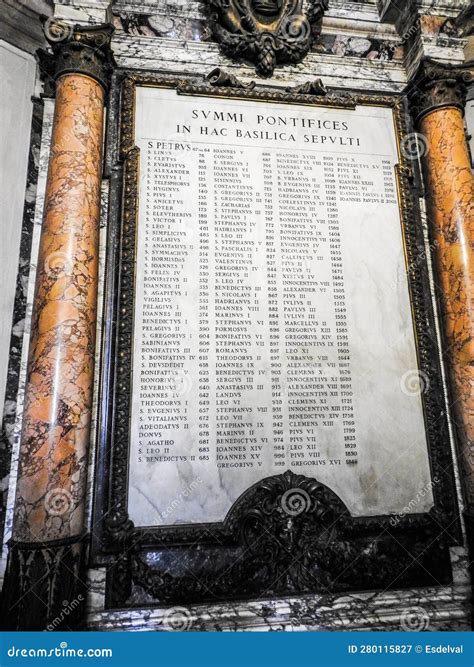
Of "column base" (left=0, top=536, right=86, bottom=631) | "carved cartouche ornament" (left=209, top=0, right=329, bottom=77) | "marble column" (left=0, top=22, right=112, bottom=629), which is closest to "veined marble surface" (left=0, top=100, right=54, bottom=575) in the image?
"marble column" (left=0, top=22, right=112, bottom=629)

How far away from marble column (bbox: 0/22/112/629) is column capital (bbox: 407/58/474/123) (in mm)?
2718

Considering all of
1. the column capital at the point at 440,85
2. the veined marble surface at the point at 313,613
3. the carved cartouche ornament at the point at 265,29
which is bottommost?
the veined marble surface at the point at 313,613

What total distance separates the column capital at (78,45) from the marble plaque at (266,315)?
1.56 feet

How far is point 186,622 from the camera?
299 centimetres

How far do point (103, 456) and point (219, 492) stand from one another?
84cm

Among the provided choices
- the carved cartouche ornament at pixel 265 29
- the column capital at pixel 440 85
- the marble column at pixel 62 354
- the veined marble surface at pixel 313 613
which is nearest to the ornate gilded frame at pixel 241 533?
the veined marble surface at pixel 313 613

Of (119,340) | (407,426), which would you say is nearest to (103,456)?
(119,340)

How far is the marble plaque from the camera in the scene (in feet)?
10.9

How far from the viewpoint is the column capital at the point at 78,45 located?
365cm

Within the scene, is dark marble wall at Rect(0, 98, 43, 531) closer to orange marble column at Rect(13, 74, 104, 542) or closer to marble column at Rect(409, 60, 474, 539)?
orange marble column at Rect(13, 74, 104, 542)

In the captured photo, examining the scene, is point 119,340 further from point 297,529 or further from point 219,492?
point 297,529

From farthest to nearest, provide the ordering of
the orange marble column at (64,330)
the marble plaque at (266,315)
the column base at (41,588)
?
the marble plaque at (266,315) → the orange marble column at (64,330) → the column base at (41,588)

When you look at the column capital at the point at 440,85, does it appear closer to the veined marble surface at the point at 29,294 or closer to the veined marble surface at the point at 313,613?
the veined marble surface at the point at 29,294

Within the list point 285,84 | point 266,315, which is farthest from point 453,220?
point 285,84
